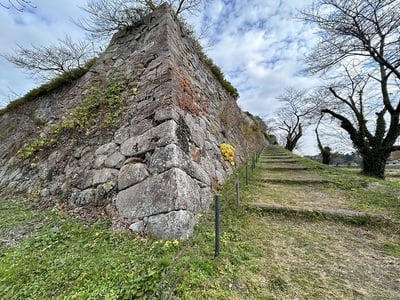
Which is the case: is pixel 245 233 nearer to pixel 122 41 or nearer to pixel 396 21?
pixel 122 41

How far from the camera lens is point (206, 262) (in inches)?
77.1

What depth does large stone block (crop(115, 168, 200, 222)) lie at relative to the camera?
8.21 ft

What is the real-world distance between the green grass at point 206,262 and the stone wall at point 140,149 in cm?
34

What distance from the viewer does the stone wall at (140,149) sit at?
8.71ft

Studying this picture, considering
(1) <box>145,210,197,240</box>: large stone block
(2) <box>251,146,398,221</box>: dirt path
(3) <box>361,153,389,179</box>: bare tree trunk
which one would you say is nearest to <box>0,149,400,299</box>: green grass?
(1) <box>145,210,197,240</box>: large stone block

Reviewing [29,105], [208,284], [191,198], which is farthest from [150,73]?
[29,105]

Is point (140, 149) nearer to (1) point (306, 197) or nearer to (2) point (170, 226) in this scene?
(2) point (170, 226)

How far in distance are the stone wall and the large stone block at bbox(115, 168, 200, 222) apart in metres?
0.01

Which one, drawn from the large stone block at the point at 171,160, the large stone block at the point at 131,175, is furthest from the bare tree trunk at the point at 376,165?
the large stone block at the point at 131,175

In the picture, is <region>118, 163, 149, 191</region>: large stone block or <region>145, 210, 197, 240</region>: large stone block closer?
<region>145, 210, 197, 240</region>: large stone block

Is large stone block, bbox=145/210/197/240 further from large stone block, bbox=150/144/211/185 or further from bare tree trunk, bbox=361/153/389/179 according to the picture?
bare tree trunk, bbox=361/153/389/179

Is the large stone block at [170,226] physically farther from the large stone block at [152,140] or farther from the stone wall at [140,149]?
the large stone block at [152,140]

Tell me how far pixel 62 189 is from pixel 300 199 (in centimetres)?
455

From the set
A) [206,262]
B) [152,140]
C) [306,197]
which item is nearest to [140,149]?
[152,140]
